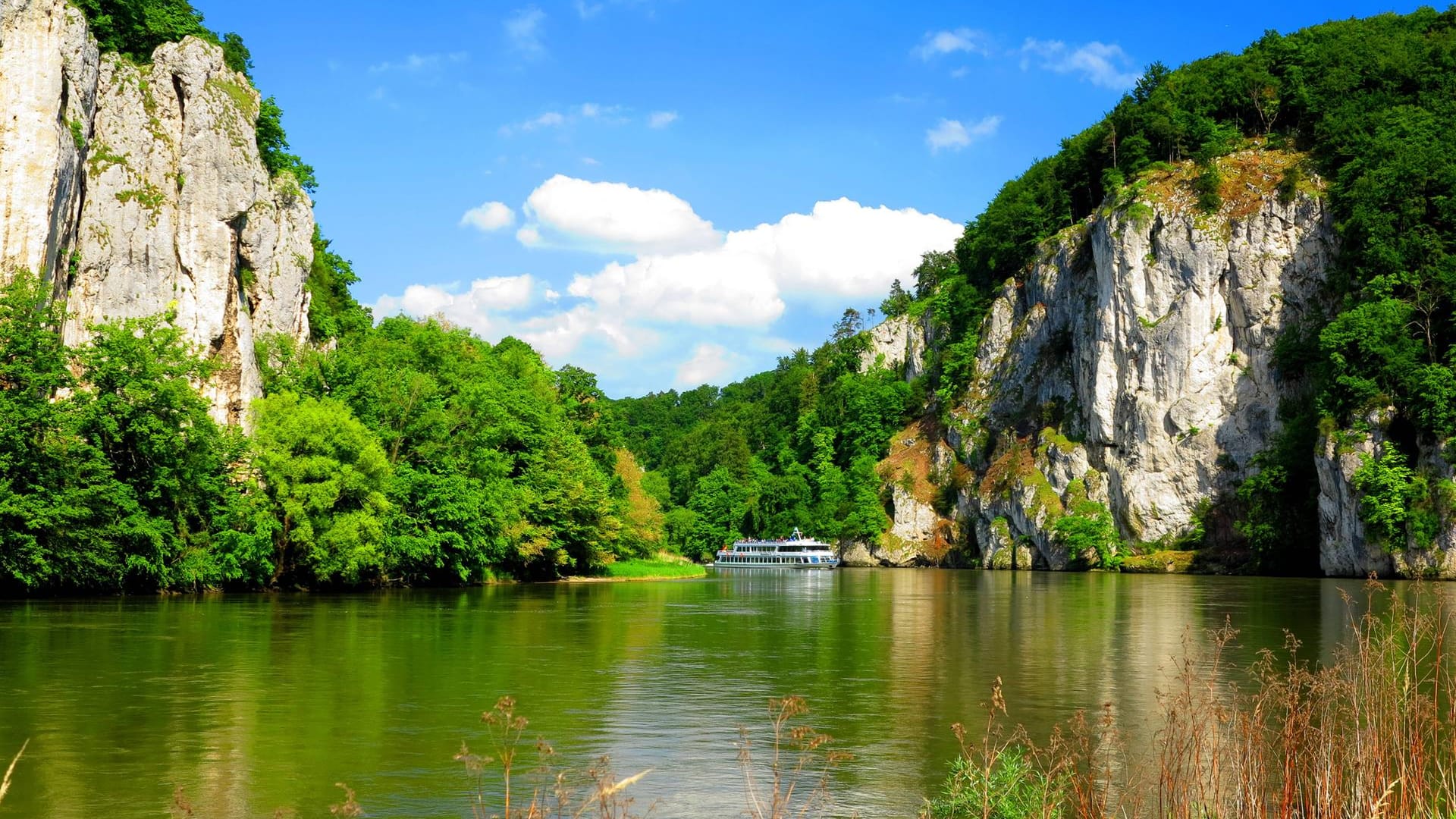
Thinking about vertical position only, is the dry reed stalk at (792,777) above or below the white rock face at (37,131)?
below

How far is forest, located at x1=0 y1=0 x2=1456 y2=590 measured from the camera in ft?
141

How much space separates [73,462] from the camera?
40.7m

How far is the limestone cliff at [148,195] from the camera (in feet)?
151

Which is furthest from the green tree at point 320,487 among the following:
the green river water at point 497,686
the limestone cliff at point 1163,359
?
the limestone cliff at point 1163,359

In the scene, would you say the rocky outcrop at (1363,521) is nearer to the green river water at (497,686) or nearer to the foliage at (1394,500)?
the foliage at (1394,500)

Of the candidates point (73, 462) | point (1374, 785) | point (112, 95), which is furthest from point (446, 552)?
point (1374, 785)

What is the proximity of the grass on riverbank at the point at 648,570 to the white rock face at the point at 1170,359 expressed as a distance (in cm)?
2975

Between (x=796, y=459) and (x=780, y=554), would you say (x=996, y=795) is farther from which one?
(x=796, y=459)

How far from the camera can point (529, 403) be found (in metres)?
68.0

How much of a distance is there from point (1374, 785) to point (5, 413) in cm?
4173

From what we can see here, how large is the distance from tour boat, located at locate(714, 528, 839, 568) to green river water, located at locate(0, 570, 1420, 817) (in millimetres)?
76070

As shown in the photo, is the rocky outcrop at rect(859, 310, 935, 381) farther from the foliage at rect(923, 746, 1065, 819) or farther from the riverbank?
the foliage at rect(923, 746, 1065, 819)

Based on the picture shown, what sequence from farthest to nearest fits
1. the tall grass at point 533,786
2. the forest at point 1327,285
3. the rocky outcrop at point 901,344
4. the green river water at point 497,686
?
1. the rocky outcrop at point 901,344
2. the forest at point 1327,285
3. the green river water at point 497,686
4. the tall grass at point 533,786

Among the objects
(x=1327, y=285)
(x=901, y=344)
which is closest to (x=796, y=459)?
(x=901, y=344)
